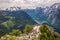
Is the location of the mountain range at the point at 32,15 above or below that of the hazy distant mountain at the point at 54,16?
above

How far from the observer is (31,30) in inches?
953

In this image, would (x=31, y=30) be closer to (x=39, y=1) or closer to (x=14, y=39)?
(x=14, y=39)

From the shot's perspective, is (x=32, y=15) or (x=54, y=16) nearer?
(x=32, y=15)

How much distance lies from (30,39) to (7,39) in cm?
273

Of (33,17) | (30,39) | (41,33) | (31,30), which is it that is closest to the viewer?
(30,39)

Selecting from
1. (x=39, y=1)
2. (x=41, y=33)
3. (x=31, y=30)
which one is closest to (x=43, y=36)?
(x=41, y=33)

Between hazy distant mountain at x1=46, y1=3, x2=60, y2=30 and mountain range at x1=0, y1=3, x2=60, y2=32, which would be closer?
mountain range at x1=0, y1=3, x2=60, y2=32

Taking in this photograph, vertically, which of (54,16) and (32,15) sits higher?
(32,15)

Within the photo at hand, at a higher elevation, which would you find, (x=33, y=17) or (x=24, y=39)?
(x=24, y=39)

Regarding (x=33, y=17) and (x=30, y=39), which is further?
(x=33, y=17)

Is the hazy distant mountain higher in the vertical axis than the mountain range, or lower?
lower

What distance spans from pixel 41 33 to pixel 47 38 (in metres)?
0.94

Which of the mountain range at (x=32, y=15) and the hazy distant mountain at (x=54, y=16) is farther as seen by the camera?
the hazy distant mountain at (x=54, y=16)

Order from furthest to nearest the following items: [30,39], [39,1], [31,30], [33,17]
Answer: [33,17]
[39,1]
[31,30]
[30,39]
